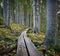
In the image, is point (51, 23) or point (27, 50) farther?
point (51, 23)

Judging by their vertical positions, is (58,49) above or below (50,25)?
below

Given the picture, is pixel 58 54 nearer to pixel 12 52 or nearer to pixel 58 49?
pixel 58 49

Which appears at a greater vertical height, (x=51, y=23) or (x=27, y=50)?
(x=51, y=23)

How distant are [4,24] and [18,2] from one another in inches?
609

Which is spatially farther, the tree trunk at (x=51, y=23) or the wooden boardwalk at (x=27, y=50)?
the tree trunk at (x=51, y=23)

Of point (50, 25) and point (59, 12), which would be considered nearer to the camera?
point (50, 25)

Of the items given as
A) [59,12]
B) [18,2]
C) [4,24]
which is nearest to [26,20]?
[18,2]

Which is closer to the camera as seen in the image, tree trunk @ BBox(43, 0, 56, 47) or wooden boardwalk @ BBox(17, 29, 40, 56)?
wooden boardwalk @ BBox(17, 29, 40, 56)

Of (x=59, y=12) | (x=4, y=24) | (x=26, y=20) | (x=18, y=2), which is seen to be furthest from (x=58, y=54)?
(x=26, y=20)

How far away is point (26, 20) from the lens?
131ft

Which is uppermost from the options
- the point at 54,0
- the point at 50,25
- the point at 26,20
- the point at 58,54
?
the point at 54,0

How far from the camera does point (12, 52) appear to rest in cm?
740

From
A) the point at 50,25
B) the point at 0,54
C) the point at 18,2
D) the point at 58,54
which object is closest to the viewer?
the point at 0,54

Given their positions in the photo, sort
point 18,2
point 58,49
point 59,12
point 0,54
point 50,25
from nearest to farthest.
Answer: point 0,54 → point 58,49 → point 50,25 → point 59,12 → point 18,2
